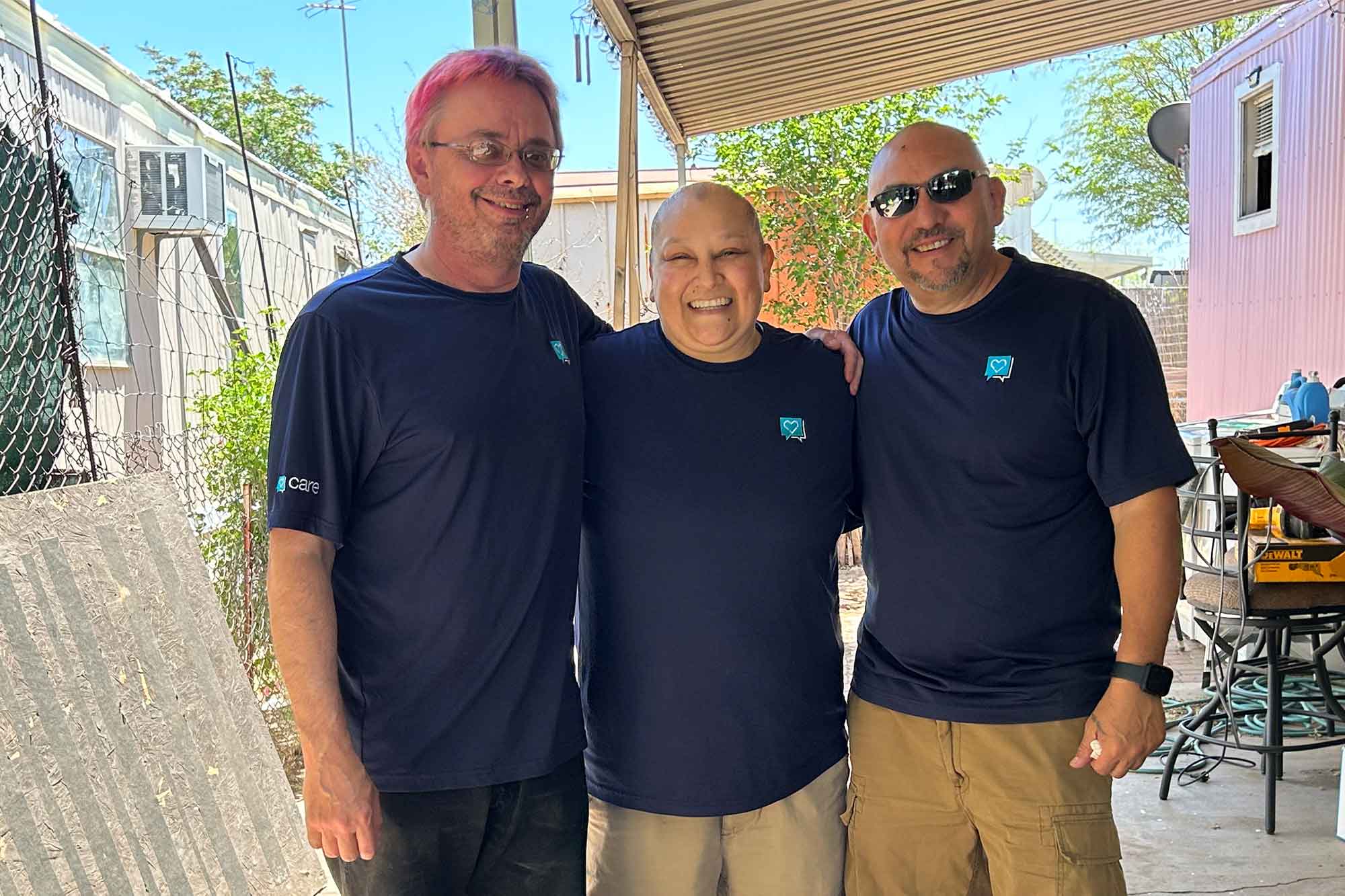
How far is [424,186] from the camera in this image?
1973 mm

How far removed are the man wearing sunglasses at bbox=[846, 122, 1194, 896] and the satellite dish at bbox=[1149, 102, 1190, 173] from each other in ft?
36.5

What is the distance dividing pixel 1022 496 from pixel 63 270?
2681 millimetres

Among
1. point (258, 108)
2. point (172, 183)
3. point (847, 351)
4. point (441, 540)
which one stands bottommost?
point (441, 540)

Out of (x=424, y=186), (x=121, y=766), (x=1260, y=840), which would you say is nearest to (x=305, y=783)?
(x=424, y=186)

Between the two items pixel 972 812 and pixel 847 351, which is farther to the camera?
pixel 847 351

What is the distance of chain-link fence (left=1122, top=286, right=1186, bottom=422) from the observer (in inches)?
587

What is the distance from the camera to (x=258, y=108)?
26.6 meters

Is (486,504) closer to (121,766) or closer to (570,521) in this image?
(570,521)

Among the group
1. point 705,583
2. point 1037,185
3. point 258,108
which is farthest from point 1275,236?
point 258,108

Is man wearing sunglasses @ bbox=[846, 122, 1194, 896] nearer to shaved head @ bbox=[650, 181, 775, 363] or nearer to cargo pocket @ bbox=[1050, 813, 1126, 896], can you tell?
cargo pocket @ bbox=[1050, 813, 1126, 896]

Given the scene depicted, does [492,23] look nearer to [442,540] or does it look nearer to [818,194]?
[442,540]

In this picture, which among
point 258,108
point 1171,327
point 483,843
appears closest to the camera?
point 483,843

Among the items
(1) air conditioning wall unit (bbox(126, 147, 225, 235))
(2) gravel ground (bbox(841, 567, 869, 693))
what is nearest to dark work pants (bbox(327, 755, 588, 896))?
(2) gravel ground (bbox(841, 567, 869, 693))

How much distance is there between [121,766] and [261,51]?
45.3 metres
